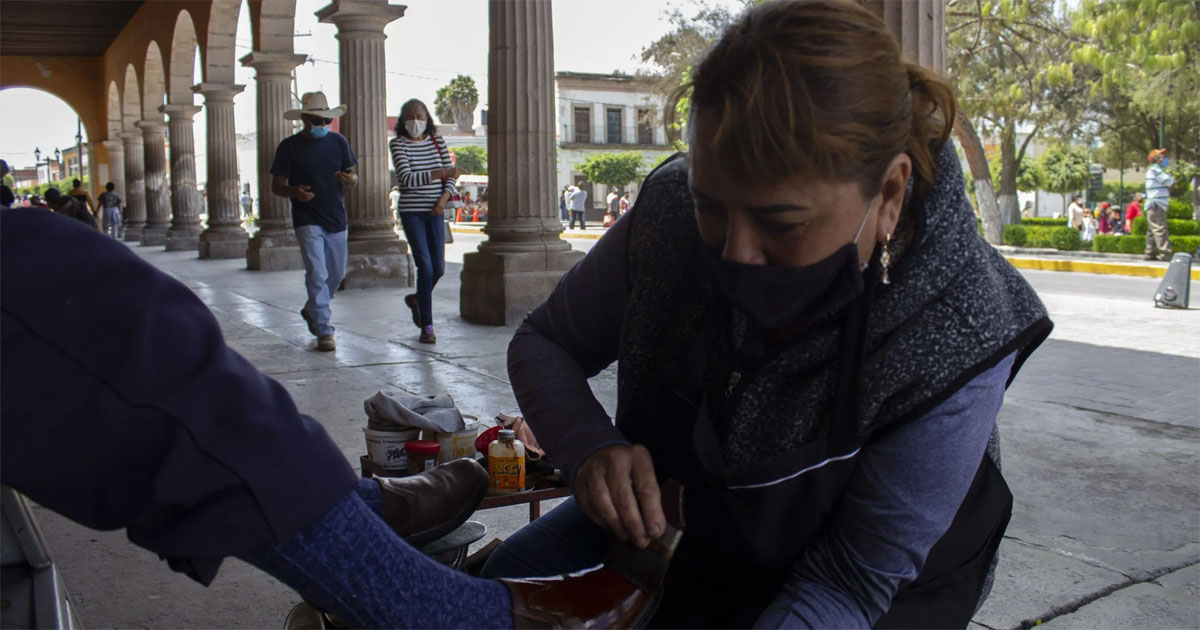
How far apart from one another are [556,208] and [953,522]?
674 centimetres

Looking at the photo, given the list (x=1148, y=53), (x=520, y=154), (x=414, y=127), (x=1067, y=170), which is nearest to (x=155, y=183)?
(x=520, y=154)

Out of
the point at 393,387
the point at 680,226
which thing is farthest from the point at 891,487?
the point at 393,387

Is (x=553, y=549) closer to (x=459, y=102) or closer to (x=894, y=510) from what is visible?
(x=894, y=510)

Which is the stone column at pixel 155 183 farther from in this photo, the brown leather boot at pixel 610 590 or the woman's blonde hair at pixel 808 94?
the woman's blonde hair at pixel 808 94

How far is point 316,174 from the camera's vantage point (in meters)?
6.71

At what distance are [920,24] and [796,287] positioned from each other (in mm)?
4260

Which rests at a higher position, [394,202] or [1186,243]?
[394,202]

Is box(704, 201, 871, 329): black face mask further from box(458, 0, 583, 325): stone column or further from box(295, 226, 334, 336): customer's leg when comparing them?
box(458, 0, 583, 325): stone column

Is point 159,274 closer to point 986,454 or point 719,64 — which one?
point 719,64

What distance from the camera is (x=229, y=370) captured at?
3.48 ft

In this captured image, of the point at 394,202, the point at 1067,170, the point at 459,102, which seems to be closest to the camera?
the point at 394,202

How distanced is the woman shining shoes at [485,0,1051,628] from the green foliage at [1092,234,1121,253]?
19.6m

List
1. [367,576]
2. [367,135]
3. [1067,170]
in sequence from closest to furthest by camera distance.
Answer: [367,576] < [367,135] < [1067,170]

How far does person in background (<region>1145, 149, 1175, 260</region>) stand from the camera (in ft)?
46.5
